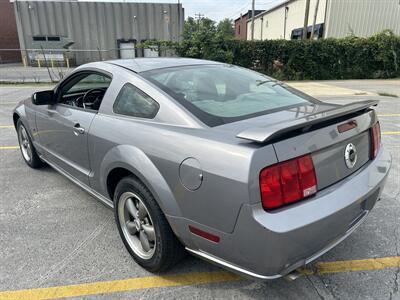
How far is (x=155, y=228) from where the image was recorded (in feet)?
7.77

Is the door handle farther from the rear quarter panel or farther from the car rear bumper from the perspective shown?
the car rear bumper

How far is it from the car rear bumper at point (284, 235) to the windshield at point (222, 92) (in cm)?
72

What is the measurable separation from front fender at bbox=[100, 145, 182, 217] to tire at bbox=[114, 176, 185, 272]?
0.10 metres

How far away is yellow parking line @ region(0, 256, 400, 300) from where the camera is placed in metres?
2.38

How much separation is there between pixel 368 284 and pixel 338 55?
19.6m

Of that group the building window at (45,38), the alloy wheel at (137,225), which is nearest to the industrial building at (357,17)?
the building window at (45,38)

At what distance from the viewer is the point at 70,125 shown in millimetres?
3240

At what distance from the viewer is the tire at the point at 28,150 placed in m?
4.55

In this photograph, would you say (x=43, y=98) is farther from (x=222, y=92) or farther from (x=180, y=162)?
(x=180, y=162)

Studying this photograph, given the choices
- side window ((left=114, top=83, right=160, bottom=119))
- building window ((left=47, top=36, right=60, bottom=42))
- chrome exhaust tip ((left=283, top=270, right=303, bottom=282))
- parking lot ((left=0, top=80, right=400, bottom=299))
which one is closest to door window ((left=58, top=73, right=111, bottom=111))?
side window ((left=114, top=83, right=160, bottom=119))

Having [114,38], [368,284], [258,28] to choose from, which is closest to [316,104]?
[368,284]

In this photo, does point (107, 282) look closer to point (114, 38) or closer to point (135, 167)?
point (135, 167)

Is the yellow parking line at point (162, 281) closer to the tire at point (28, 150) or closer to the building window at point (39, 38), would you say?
the tire at point (28, 150)

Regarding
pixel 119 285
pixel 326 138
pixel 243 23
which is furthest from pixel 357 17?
pixel 243 23
